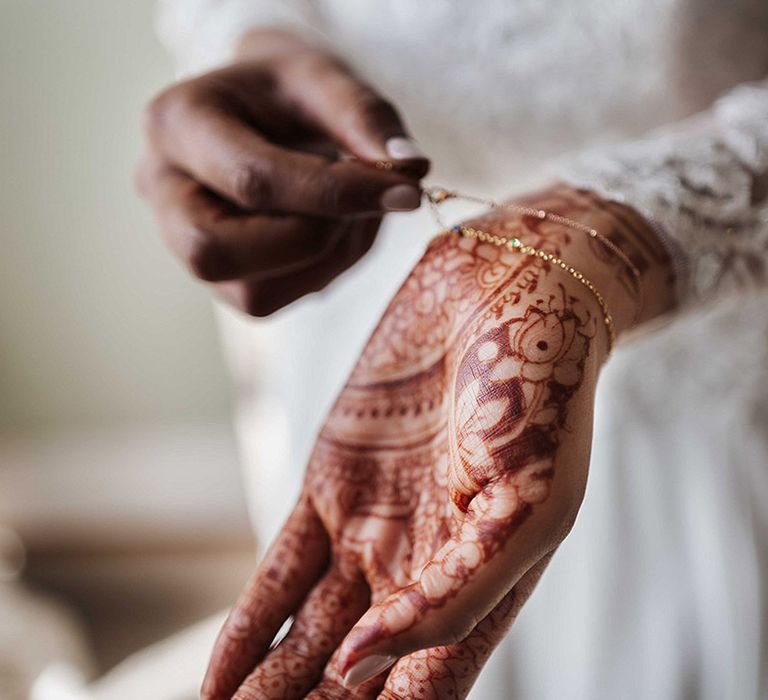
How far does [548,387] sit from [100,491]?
72.6 inches

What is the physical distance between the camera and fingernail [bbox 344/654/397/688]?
41cm

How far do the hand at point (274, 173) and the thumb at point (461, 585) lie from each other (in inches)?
10.4

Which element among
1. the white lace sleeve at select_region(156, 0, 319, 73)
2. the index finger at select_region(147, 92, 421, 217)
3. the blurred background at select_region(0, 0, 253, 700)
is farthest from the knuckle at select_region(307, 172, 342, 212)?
the blurred background at select_region(0, 0, 253, 700)

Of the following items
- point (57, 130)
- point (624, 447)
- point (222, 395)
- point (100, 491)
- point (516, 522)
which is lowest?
point (516, 522)

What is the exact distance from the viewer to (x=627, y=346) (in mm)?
833

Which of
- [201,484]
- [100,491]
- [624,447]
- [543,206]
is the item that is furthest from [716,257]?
[100,491]

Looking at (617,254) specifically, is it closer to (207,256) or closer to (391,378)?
(391,378)

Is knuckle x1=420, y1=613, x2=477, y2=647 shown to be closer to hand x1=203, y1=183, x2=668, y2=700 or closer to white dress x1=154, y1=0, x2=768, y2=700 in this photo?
hand x1=203, y1=183, x2=668, y2=700

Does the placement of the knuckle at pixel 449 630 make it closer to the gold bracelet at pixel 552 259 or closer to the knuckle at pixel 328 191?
the gold bracelet at pixel 552 259

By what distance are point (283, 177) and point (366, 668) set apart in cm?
35

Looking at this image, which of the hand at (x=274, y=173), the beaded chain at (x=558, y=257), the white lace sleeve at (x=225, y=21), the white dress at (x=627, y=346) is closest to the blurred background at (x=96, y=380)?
the white lace sleeve at (x=225, y=21)

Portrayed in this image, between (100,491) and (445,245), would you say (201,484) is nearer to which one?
(100,491)

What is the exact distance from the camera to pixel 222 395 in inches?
78.7

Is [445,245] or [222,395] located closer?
[445,245]
